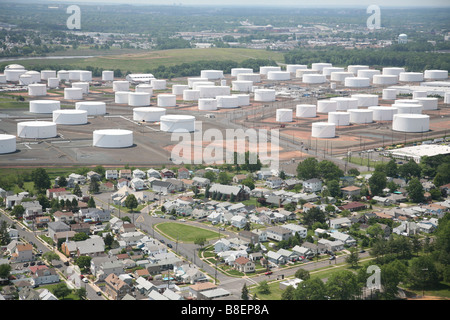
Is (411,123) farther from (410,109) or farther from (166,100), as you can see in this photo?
(166,100)

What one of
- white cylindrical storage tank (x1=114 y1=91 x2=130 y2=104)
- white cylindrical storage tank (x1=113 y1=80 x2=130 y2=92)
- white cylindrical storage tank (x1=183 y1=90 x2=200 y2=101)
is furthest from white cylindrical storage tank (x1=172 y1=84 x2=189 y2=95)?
white cylindrical storage tank (x1=114 y1=91 x2=130 y2=104)

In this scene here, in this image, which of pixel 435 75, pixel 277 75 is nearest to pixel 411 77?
pixel 435 75

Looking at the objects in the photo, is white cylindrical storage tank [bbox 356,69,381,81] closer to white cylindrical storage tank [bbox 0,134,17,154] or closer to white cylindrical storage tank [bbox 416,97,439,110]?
white cylindrical storage tank [bbox 416,97,439,110]

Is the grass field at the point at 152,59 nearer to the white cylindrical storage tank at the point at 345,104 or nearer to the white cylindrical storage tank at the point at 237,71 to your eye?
the white cylindrical storage tank at the point at 237,71

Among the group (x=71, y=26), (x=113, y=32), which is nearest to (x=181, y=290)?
(x=71, y=26)

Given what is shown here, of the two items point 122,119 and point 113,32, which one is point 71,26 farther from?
point 122,119
